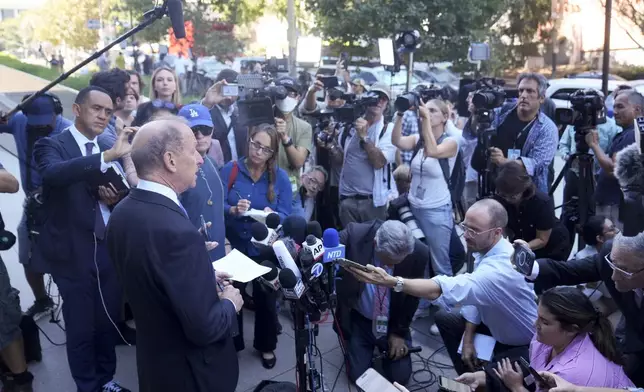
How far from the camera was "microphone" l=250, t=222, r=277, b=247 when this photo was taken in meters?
2.58

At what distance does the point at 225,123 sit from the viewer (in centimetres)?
549

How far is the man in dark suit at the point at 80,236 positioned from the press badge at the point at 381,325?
1.63 m

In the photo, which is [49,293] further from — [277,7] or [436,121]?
[277,7]

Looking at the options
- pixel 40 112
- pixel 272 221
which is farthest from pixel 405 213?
pixel 40 112

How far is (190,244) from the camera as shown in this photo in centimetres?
200

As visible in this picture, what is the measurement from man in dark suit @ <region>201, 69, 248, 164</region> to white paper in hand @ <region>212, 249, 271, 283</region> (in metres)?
2.64

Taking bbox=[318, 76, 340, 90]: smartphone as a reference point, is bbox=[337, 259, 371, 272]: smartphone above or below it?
below

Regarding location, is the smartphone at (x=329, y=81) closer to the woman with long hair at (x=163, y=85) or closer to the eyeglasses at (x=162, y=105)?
the woman with long hair at (x=163, y=85)

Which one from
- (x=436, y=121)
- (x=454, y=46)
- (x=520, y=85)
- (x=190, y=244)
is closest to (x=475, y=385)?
(x=190, y=244)

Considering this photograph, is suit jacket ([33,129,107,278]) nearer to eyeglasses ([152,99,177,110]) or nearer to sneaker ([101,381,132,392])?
sneaker ([101,381,132,392])

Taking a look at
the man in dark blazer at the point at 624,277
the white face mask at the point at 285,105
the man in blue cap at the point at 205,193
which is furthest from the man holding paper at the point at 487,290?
the white face mask at the point at 285,105

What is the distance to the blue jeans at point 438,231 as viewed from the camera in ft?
14.6

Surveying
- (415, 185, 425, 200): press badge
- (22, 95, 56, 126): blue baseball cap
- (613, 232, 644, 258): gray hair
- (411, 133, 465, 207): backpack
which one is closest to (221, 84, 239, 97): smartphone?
(22, 95, 56, 126): blue baseball cap

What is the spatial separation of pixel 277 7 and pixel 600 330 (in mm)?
20456
